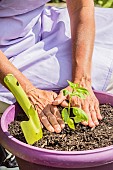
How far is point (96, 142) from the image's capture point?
165 cm

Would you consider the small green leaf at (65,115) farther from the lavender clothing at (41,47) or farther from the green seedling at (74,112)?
the lavender clothing at (41,47)

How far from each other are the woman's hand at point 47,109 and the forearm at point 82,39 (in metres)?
0.15

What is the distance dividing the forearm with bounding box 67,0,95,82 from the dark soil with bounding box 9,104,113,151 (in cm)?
23

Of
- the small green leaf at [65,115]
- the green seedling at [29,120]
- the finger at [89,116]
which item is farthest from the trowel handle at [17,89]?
the finger at [89,116]

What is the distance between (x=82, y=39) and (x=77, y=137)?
486 millimetres

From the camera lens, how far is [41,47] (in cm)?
204

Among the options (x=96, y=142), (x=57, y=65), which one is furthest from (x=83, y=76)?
(x=96, y=142)

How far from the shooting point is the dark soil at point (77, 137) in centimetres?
163

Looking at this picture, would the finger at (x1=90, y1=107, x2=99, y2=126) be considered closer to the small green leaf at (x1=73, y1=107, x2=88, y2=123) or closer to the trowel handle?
the small green leaf at (x1=73, y1=107, x2=88, y2=123)

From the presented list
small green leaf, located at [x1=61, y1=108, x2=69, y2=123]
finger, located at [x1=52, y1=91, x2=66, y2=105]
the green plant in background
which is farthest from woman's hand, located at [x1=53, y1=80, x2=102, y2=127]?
the green plant in background

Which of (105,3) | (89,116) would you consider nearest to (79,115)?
(89,116)

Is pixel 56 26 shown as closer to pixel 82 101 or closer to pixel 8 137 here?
pixel 82 101

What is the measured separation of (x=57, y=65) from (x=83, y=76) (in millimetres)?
120

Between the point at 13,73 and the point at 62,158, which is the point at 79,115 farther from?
the point at 13,73
